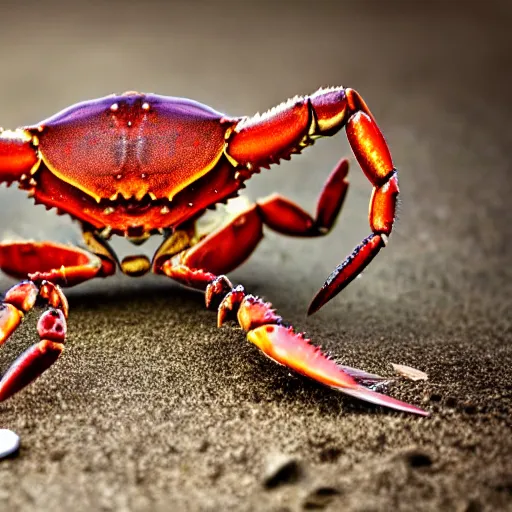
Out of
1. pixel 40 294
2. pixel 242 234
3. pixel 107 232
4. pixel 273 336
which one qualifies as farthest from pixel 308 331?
pixel 40 294

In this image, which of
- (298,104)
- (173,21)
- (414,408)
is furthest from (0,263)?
(173,21)

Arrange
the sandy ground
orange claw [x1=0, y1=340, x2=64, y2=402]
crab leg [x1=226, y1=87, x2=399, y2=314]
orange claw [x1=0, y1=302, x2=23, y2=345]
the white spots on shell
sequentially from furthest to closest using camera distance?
the white spots on shell < crab leg [x1=226, y1=87, x2=399, y2=314] < orange claw [x1=0, y1=302, x2=23, y2=345] < orange claw [x1=0, y1=340, x2=64, y2=402] < the sandy ground

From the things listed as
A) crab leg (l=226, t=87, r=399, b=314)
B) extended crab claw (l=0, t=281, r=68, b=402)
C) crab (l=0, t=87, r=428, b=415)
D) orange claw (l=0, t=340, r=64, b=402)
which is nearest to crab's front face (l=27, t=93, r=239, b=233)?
crab (l=0, t=87, r=428, b=415)

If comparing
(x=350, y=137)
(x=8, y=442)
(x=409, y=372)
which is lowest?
(x=8, y=442)

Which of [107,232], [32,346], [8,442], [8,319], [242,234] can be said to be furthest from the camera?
[242,234]

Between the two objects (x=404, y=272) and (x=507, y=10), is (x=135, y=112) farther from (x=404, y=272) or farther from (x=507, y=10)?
(x=507, y=10)

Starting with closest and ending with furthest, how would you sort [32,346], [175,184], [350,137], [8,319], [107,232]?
[32,346], [8,319], [350,137], [175,184], [107,232]

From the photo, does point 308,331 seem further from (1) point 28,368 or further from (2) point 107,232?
(1) point 28,368

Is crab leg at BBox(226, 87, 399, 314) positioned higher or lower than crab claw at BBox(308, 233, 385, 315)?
higher

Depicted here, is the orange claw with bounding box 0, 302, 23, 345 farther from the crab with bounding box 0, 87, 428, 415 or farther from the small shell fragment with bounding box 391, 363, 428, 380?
the small shell fragment with bounding box 391, 363, 428, 380
